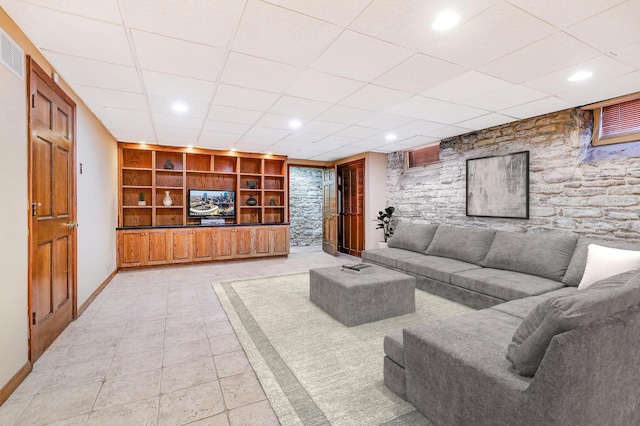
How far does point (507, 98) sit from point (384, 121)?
59.4 inches

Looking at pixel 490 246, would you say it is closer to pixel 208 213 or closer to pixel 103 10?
pixel 103 10

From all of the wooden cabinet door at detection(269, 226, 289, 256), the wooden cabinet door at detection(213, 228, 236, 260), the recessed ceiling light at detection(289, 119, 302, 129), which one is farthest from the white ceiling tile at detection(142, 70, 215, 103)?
the wooden cabinet door at detection(269, 226, 289, 256)

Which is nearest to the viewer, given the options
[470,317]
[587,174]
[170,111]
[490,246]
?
[470,317]

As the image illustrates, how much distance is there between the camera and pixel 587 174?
360 cm

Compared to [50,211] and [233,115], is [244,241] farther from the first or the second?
[50,211]

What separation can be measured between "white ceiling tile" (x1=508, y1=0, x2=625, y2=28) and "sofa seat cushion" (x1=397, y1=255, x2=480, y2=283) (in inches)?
107

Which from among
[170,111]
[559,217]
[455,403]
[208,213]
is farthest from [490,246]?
[208,213]

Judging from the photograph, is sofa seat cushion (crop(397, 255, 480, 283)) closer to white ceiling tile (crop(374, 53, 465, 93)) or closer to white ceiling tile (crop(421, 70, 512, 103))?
white ceiling tile (crop(421, 70, 512, 103))

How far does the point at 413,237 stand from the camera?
5273mm

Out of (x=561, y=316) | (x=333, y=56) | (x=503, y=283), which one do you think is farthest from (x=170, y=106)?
(x=503, y=283)

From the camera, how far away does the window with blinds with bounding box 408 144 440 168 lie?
5812 millimetres

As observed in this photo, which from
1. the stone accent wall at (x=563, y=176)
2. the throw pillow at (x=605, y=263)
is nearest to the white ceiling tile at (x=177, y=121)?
the stone accent wall at (x=563, y=176)

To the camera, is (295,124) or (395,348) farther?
(295,124)

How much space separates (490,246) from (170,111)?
468 centimetres
